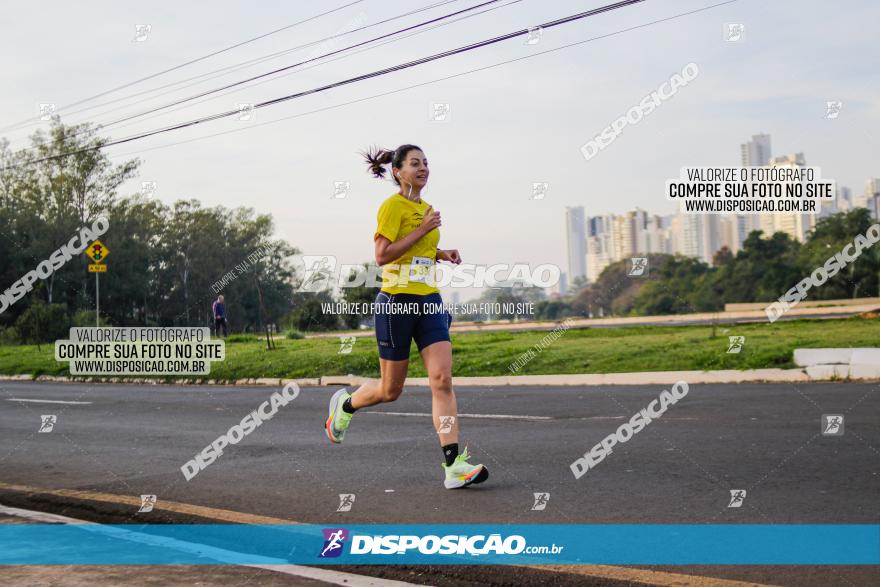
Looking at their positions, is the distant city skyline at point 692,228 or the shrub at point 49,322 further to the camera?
the shrub at point 49,322

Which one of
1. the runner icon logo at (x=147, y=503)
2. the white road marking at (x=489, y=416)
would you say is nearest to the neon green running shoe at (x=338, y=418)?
the runner icon logo at (x=147, y=503)

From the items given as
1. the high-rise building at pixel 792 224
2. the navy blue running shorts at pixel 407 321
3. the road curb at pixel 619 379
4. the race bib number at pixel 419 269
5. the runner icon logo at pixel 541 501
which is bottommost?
the road curb at pixel 619 379

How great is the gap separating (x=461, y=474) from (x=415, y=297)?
1180mm

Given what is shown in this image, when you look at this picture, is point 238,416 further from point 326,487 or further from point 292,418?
point 326,487

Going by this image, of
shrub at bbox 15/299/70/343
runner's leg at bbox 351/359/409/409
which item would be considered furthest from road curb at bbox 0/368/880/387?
shrub at bbox 15/299/70/343

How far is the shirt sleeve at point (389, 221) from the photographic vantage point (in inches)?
228

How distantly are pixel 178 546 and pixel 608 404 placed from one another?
716 centimetres

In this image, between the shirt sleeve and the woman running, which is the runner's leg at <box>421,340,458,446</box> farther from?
the shirt sleeve

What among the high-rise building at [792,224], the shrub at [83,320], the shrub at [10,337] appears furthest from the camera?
the shrub at [10,337]

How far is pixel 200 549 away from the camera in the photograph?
4.70 m

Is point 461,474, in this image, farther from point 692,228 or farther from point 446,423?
point 692,228

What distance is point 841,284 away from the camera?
3794 centimetres

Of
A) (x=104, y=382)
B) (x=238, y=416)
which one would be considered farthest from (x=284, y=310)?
(x=238, y=416)

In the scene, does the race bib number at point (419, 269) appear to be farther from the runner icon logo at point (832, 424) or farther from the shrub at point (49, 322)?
the shrub at point (49, 322)
